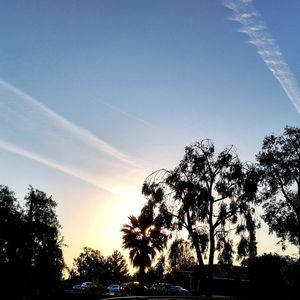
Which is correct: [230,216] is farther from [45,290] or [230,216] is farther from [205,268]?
[45,290]

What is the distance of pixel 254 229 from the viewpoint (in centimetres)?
3378

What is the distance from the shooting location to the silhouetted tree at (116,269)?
121m

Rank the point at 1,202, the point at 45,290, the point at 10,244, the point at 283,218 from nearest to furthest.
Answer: the point at 283,218 < the point at 45,290 < the point at 10,244 < the point at 1,202

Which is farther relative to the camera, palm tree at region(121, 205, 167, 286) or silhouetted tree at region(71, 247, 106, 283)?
silhouetted tree at region(71, 247, 106, 283)

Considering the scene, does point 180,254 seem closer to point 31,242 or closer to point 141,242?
point 141,242

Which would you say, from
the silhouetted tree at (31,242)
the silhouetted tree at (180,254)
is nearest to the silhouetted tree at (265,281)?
the silhouetted tree at (180,254)

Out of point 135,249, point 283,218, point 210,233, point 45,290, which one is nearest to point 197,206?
point 210,233

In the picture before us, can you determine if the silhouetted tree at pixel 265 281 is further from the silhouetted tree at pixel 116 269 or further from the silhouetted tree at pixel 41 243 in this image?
the silhouetted tree at pixel 116 269

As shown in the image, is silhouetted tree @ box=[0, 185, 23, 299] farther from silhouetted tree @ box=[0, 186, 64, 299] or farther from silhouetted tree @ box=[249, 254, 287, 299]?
silhouetted tree @ box=[249, 254, 287, 299]

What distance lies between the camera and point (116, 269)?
409ft

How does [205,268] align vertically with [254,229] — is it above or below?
below

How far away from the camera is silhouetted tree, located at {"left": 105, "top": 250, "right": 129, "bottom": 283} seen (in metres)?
121

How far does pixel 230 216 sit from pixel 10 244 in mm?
30462

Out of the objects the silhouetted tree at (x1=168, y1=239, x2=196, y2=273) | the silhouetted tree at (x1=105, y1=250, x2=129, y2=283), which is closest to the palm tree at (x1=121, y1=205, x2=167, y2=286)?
the silhouetted tree at (x1=168, y1=239, x2=196, y2=273)
